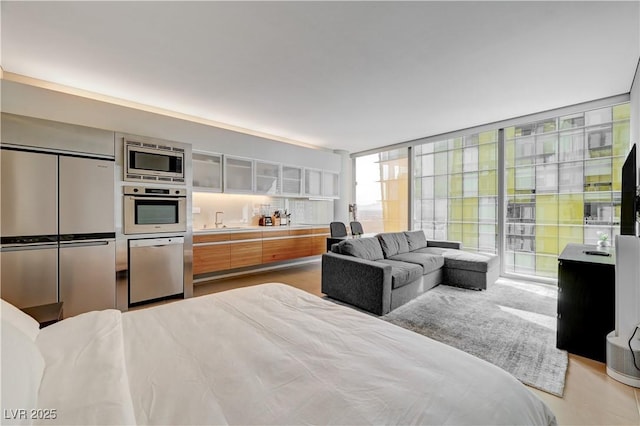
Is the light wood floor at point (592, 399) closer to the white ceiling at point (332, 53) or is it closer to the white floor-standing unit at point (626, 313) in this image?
the white floor-standing unit at point (626, 313)

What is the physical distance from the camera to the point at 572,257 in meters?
2.43

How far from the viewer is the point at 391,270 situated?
309 cm

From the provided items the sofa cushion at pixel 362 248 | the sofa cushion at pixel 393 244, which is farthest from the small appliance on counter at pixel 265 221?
the sofa cushion at pixel 393 244

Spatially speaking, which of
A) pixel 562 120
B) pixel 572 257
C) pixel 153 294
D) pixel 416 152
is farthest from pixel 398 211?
pixel 153 294

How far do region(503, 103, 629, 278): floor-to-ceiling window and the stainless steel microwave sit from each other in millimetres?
5246

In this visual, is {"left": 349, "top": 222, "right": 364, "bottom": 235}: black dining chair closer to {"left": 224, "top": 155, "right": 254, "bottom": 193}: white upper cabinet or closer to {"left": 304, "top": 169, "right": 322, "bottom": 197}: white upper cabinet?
{"left": 304, "top": 169, "right": 322, "bottom": 197}: white upper cabinet

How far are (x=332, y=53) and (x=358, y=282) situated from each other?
8.05 ft

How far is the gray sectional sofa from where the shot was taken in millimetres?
3092

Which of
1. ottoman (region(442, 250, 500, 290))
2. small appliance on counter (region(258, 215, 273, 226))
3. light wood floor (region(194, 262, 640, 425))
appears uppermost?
small appliance on counter (region(258, 215, 273, 226))

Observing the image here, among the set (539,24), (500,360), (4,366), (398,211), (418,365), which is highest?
(539,24)

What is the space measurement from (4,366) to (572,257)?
3.54m

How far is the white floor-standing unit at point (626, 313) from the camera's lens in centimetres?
191

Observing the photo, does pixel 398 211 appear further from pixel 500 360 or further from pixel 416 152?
pixel 500 360

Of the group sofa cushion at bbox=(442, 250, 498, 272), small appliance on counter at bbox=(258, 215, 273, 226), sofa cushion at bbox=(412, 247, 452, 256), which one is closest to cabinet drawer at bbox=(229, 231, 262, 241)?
small appliance on counter at bbox=(258, 215, 273, 226)
